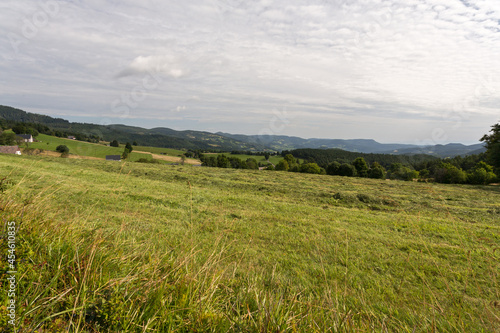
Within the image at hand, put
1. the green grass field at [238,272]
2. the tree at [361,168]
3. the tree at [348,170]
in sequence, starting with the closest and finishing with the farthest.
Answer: the green grass field at [238,272]
the tree at [348,170]
the tree at [361,168]

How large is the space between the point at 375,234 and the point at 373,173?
60797 mm

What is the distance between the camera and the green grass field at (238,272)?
2203mm

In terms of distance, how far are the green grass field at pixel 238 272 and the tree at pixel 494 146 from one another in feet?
111

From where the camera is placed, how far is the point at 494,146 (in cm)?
3569

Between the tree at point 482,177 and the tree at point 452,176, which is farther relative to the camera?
the tree at point 452,176

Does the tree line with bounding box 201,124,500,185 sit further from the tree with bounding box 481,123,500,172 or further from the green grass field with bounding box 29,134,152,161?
the green grass field with bounding box 29,134,152,161

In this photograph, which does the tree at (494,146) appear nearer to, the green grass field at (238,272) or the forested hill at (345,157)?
the green grass field at (238,272)

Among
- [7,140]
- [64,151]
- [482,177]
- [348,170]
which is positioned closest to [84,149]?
[7,140]

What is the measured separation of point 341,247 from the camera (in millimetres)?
7254

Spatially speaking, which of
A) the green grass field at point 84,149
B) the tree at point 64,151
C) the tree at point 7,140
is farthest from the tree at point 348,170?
the tree at point 7,140

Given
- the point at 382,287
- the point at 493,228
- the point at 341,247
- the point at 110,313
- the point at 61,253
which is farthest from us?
the point at 493,228

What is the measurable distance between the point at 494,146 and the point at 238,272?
49.0 meters

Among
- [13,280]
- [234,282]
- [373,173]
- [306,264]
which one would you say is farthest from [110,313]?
[373,173]

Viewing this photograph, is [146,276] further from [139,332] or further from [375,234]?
[375,234]
